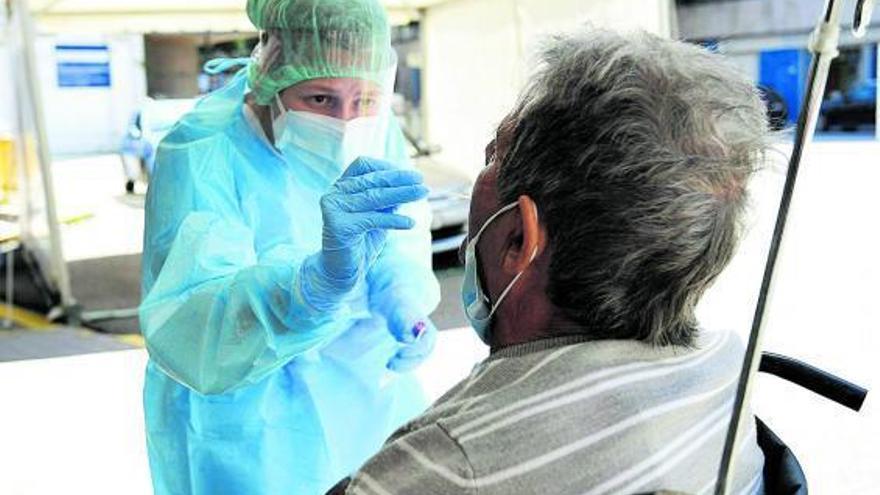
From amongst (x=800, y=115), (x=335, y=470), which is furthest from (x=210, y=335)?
(x=800, y=115)

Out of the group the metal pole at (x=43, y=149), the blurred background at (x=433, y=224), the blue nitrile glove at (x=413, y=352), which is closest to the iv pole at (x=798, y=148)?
the blue nitrile glove at (x=413, y=352)

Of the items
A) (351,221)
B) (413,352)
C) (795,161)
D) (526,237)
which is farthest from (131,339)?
(795,161)

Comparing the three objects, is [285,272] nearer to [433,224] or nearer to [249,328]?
[249,328]

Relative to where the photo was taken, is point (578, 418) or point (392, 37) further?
point (392, 37)

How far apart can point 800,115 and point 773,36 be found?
575 cm

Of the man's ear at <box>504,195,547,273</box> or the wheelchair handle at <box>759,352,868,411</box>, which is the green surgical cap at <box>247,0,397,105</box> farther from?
the wheelchair handle at <box>759,352,868,411</box>

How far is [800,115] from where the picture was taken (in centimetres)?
65

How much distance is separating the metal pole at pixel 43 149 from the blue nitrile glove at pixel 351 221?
3.97 metres

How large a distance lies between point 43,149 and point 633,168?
4.62 m

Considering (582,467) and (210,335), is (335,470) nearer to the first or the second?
(210,335)

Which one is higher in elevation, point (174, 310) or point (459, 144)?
point (174, 310)

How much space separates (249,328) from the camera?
121 cm

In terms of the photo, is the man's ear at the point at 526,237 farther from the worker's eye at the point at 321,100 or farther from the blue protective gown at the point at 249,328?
the worker's eye at the point at 321,100

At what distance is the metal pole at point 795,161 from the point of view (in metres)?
0.65
